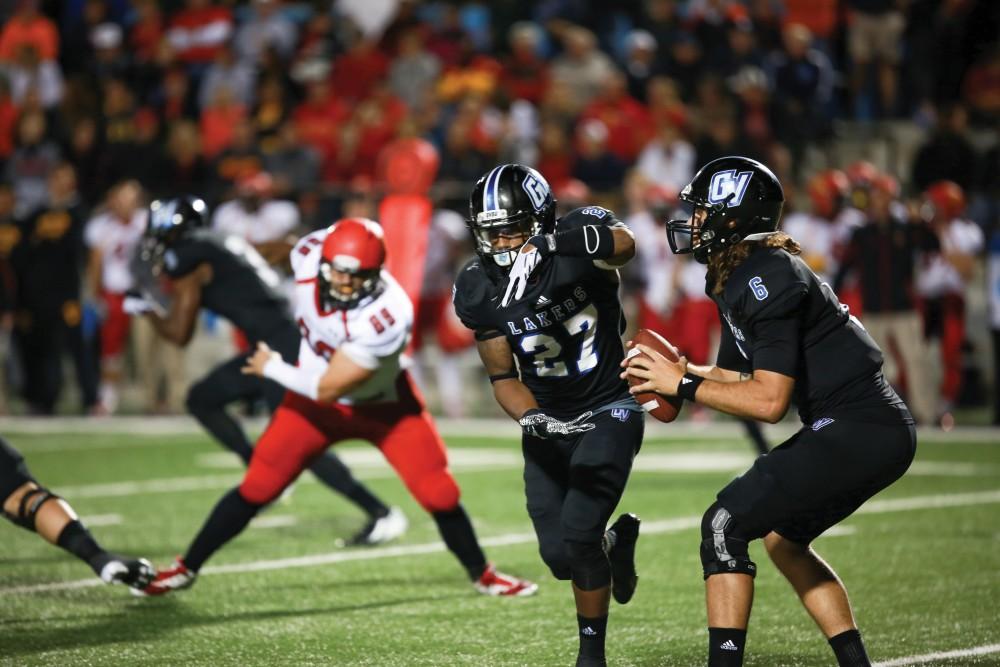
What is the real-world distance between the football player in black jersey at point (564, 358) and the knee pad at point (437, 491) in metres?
1.01

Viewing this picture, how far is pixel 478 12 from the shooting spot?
54.7 feet

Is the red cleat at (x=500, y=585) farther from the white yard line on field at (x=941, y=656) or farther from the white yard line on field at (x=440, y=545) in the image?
the white yard line on field at (x=941, y=656)

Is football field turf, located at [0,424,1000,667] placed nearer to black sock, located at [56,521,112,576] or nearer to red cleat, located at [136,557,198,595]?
red cleat, located at [136,557,198,595]

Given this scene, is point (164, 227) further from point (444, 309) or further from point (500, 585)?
point (444, 309)

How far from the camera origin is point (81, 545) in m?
5.75

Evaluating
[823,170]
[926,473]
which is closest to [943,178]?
[823,170]

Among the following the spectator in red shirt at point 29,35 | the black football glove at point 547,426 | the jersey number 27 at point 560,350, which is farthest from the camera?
the spectator in red shirt at point 29,35

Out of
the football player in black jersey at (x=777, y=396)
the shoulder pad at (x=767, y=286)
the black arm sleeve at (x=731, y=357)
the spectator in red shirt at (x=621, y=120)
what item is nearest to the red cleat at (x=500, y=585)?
the football player in black jersey at (x=777, y=396)

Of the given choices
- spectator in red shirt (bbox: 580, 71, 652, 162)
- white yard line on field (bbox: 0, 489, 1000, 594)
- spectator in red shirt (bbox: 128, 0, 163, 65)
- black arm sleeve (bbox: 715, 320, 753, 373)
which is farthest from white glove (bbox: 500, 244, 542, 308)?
spectator in red shirt (bbox: 128, 0, 163, 65)

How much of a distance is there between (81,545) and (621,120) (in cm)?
905

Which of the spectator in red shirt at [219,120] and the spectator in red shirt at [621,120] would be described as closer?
the spectator in red shirt at [621,120]

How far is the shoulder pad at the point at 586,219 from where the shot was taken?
4.88 meters

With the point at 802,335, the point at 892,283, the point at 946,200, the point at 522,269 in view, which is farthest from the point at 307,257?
the point at 946,200

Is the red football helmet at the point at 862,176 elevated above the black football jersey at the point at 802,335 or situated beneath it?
elevated above
